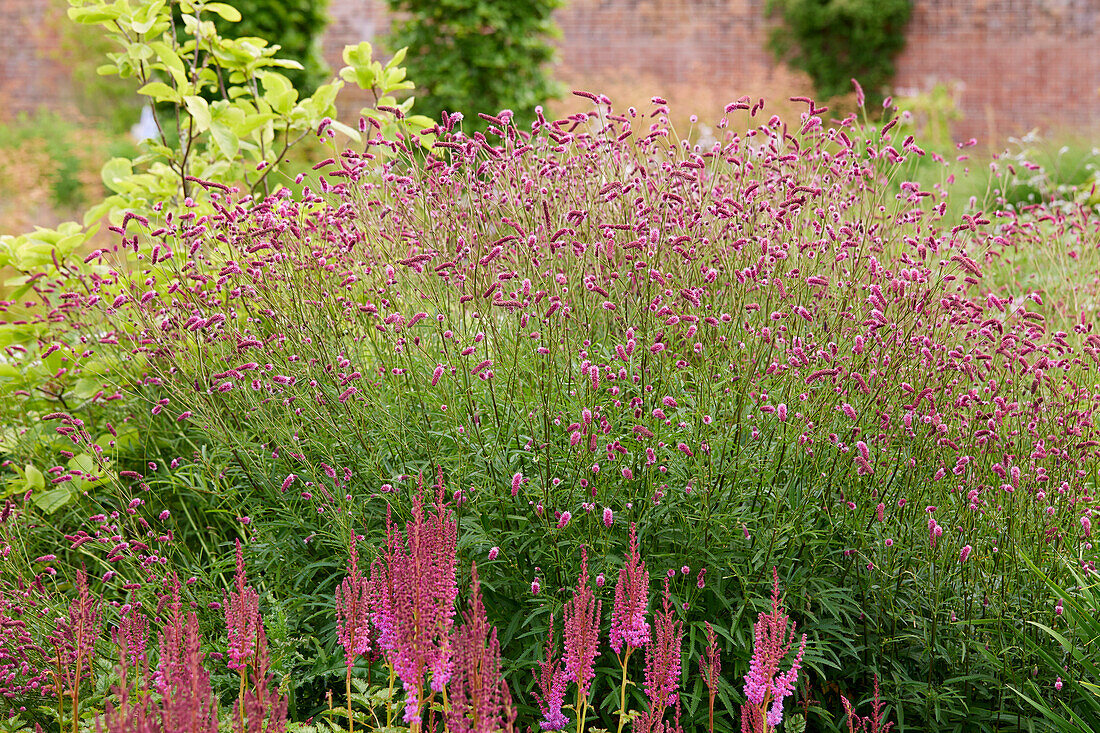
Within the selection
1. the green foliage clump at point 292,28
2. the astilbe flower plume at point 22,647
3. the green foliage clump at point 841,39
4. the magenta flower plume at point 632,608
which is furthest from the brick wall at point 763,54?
the magenta flower plume at point 632,608

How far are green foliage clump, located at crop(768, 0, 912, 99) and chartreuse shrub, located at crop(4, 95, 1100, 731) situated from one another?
16.0 meters

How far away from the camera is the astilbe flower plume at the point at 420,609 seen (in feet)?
5.31

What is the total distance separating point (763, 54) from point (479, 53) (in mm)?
8854

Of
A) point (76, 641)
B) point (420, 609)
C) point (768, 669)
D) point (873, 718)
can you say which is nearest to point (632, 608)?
point (768, 669)

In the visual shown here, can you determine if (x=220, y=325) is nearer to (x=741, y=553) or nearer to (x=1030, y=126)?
(x=741, y=553)

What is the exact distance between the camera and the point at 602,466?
2701mm

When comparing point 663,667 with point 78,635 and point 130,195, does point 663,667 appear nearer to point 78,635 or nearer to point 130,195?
point 78,635

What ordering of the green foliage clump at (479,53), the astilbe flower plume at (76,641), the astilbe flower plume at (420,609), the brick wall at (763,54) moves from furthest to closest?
the brick wall at (763,54)
the green foliage clump at (479,53)
the astilbe flower plume at (76,641)
the astilbe flower plume at (420,609)

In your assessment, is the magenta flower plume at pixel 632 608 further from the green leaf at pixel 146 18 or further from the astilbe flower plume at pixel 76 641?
the green leaf at pixel 146 18

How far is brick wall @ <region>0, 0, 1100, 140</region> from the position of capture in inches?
672

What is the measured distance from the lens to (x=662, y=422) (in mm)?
2789

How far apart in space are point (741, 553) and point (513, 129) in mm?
1747

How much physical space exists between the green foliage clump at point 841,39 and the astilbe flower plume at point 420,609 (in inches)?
702

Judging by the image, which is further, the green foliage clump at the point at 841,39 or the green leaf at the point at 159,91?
the green foliage clump at the point at 841,39
